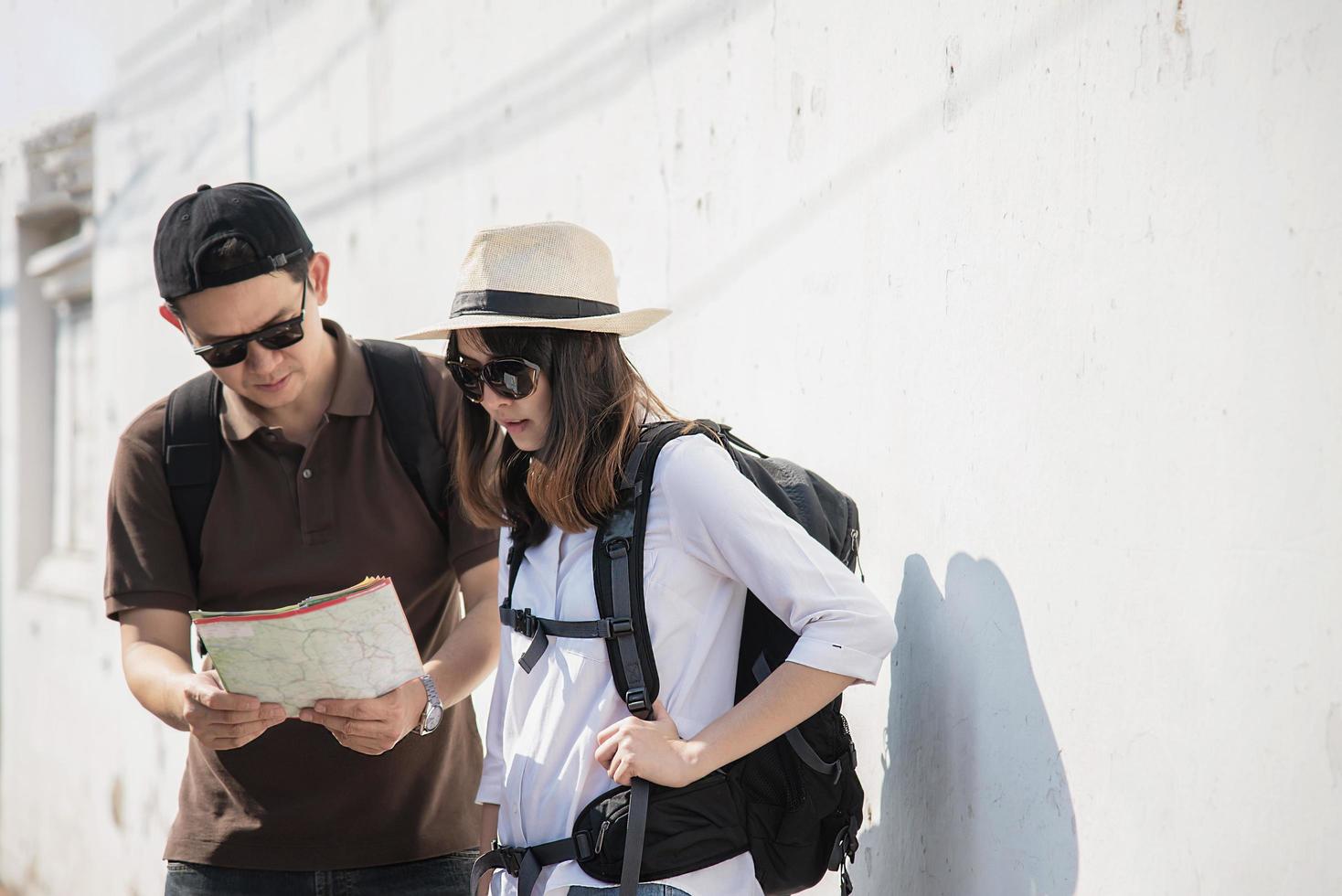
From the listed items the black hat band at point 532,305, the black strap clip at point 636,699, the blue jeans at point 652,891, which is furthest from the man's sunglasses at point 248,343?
the blue jeans at point 652,891

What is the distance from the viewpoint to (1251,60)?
1440 millimetres

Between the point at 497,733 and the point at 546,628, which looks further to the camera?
the point at 497,733

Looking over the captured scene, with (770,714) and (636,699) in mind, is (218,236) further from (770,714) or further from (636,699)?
(770,714)

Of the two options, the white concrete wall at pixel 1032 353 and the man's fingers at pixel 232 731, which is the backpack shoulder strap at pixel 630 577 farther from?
the man's fingers at pixel 232 731

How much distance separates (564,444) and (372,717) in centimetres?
52

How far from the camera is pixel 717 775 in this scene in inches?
70.9

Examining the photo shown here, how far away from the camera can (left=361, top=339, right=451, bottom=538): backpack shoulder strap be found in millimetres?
2359

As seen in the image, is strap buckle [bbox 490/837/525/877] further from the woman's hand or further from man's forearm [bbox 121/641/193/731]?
man's forearm [bbox 121/641/193/731]

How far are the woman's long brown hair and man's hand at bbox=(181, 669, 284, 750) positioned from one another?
436mm

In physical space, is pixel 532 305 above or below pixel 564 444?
above

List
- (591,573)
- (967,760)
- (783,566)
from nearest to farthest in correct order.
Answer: (783,566) → (591,573) → (967,760)

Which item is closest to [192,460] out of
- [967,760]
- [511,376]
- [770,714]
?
[511,376]

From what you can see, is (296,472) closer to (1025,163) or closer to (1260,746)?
(1025,163)

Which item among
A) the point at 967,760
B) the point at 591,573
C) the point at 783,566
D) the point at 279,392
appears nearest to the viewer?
the point at 783,566
